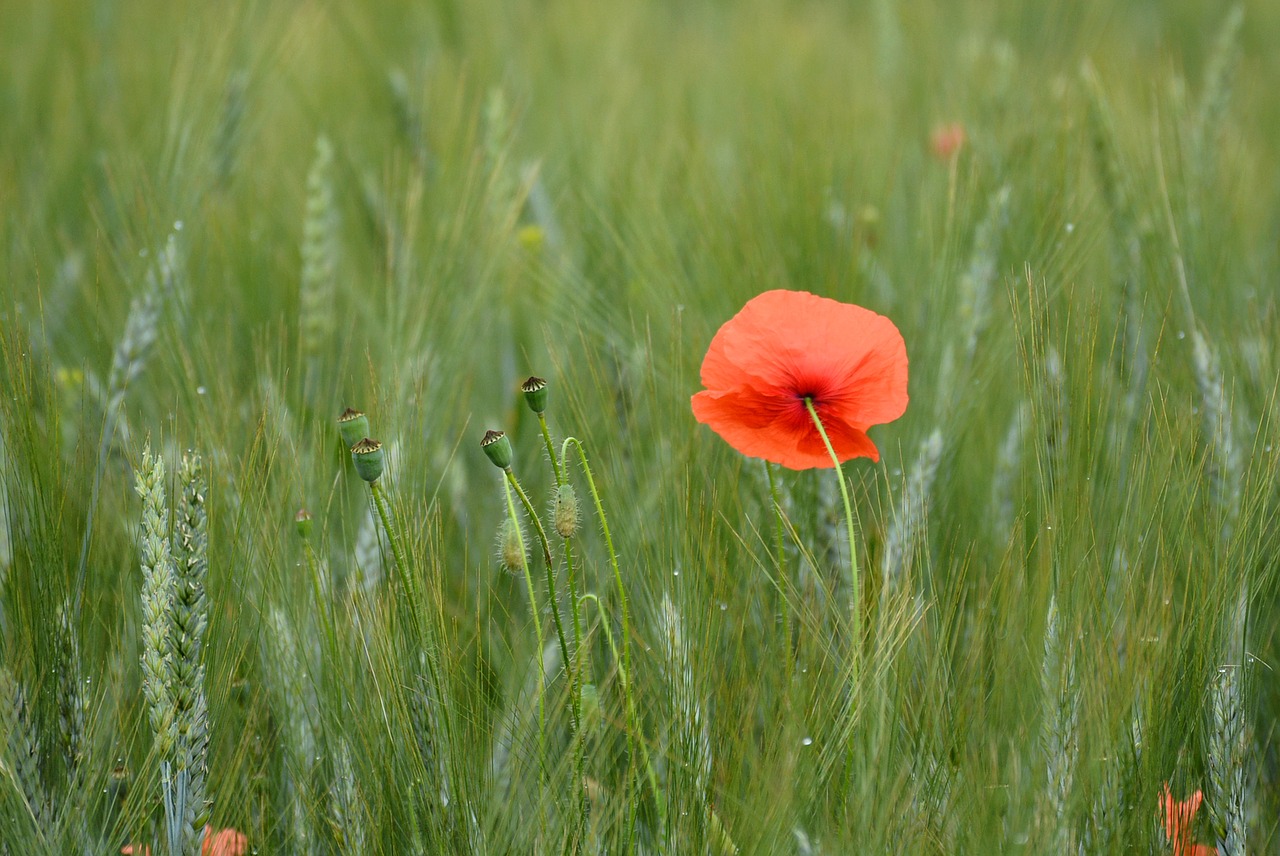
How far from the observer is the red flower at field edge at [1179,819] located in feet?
1.77

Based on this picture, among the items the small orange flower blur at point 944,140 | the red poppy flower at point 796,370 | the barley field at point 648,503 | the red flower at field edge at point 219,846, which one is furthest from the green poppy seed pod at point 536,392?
the small orange flower blur at point 944,140

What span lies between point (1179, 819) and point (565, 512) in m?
0.37

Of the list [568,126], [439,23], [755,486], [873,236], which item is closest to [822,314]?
[755,486]

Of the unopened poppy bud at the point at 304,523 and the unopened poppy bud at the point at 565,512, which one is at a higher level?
the unopened poppy bud at the point at 304,523

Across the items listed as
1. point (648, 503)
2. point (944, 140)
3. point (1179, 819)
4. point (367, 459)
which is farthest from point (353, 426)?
point (944, 140)

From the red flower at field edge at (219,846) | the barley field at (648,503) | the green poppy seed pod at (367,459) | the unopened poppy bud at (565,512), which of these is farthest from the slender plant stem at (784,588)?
the red flower at field edge at (219,846)

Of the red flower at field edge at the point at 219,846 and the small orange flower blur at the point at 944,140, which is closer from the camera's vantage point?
the red flower at field edge at the point at 219,846

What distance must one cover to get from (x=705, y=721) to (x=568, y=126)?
108 cm

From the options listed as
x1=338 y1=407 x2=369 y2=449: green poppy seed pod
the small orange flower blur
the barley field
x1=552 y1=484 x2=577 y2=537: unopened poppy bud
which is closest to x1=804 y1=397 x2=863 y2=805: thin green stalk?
the barley field

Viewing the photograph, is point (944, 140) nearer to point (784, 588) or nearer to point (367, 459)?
point (784, 588)

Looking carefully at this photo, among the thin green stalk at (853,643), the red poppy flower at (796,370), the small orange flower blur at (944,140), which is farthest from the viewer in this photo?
the small orange flower blur at (944,140)

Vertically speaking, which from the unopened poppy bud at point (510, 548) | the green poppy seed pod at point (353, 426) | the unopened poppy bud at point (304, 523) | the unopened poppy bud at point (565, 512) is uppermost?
the green poppy seed pod at point (353, 426)

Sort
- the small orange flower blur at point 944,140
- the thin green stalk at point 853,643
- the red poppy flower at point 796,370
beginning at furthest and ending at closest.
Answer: the small orange flower blur at point 944,140
the red poppy flower at point 796,370
the thin green stalk at point 853,643

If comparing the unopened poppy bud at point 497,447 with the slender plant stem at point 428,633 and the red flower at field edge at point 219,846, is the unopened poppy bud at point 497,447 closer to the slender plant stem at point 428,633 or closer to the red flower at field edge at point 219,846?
the slender plant stem at point 428,633
